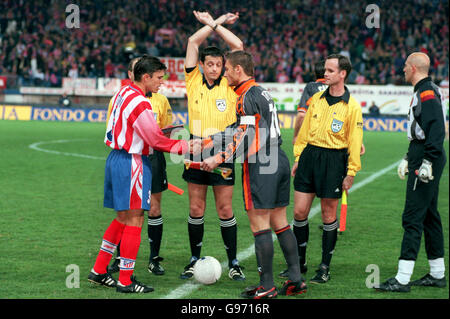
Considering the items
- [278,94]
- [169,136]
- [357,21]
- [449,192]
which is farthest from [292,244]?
[357,21]

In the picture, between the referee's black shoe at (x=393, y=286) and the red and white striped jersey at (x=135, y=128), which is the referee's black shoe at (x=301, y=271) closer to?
the referee's black shoe at (x=393, y=286)

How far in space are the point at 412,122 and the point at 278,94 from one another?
78.0 ft

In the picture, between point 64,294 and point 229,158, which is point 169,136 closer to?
point 229,158

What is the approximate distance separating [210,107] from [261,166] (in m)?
1.09

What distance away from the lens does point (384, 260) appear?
749cm

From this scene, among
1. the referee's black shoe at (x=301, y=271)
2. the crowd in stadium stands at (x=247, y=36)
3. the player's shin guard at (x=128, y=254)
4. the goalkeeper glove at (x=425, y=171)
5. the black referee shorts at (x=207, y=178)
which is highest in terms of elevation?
the crowd in stadium stands at (x=247, y=36)

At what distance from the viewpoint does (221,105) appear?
21.8ft

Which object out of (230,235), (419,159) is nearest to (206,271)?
(230,235)

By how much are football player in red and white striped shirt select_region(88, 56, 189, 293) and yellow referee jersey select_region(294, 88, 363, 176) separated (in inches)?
59.5

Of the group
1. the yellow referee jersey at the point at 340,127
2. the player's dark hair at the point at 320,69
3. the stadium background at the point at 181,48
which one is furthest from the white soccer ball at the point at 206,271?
the stadium background at the point at 181,48

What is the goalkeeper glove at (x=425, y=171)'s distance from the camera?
595 centimetres

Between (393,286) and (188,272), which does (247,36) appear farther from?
(393,286)

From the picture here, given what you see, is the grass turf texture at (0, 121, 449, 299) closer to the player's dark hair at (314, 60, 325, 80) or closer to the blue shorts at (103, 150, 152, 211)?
the blue shorts at (103, 150, 152, 211)

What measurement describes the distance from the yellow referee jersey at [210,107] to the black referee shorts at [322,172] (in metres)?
0.88
